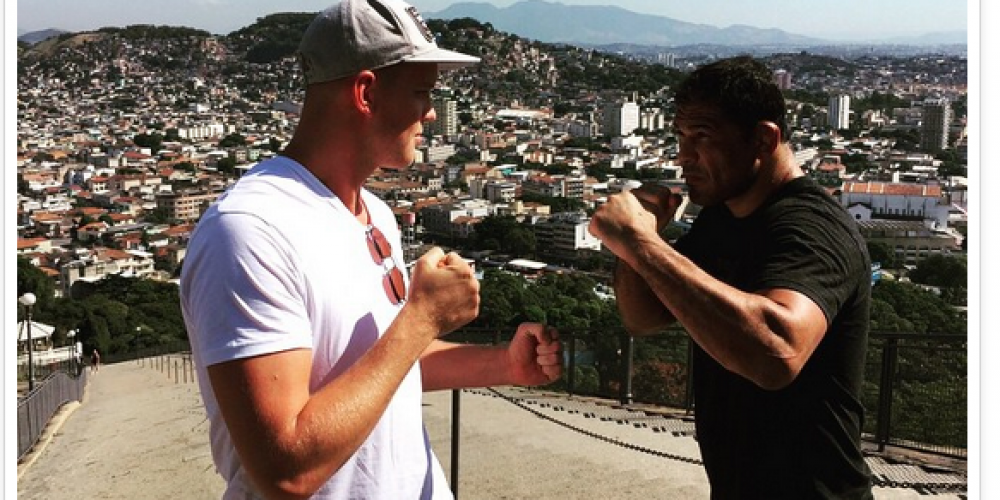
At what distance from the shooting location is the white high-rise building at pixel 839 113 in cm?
8869

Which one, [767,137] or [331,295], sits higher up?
[767,137]

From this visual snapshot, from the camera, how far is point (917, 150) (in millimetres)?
74875

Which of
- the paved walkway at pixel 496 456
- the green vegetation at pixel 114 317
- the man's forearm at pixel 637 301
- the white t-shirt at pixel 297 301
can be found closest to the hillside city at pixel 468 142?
the white t-shirt at pixel 297 301

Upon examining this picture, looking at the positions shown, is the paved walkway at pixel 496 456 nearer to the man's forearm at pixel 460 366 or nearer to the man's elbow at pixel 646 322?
the man's elbow at pixel 646 322

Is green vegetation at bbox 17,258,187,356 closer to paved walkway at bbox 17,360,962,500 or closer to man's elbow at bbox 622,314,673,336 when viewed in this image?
paved walkway at bbox 17,360,962,500

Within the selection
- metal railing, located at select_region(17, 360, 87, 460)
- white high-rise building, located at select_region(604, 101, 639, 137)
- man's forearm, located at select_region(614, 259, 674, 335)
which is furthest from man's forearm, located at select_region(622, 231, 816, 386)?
white high-rise building, located at select_region(604, 101, 639, 137)

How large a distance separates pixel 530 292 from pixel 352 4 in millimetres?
31820

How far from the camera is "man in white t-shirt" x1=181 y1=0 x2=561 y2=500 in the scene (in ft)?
3.50

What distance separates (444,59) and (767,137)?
0.52 m

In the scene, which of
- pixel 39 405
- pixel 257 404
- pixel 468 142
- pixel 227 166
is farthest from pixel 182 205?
pixel 257 404

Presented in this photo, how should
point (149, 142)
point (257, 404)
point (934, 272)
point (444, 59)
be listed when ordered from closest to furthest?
point (257, 404)
point (444, 59)
point (934, 272)
point (149, 142)

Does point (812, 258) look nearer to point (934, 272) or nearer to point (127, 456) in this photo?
point (127, 456)

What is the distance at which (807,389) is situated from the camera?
4.54ft

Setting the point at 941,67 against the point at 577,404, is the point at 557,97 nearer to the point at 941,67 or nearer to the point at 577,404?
the point at 941,67
